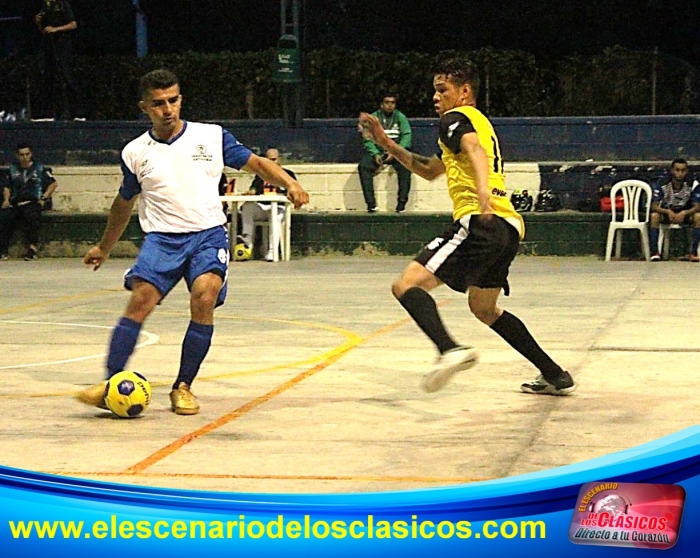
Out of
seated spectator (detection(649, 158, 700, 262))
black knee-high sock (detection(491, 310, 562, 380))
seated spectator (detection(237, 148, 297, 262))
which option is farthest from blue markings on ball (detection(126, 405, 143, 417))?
seated spectator (detection(649, 158, 700, 262))

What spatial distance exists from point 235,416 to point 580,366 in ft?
8.86

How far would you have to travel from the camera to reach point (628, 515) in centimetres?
273

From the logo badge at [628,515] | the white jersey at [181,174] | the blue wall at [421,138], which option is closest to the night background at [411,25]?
the blue wall at [421,138]

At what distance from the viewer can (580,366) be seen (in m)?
8.88

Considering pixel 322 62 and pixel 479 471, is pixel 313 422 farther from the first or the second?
pixel 322 62

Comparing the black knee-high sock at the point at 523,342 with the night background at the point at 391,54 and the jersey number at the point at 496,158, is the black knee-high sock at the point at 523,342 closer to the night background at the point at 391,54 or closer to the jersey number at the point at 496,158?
the jersey number at the point at 496,158

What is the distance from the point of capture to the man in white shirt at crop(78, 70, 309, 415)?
716cm

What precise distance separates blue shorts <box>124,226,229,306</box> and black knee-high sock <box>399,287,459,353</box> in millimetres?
998

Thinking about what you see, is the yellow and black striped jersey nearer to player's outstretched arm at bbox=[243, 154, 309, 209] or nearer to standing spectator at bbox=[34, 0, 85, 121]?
player's outstretched arm at bbox=[243, 154, 309, 209]

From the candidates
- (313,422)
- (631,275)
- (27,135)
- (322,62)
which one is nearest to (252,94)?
(322,62)

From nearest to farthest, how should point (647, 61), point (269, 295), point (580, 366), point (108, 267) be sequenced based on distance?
point (580, 366), point (269, 295), point (108, 267), point (647, 61)

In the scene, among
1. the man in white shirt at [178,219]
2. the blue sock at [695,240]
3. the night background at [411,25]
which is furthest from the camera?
the night background at [411,25]

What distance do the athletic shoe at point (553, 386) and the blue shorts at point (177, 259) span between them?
191cm

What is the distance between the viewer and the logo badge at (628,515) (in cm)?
270
